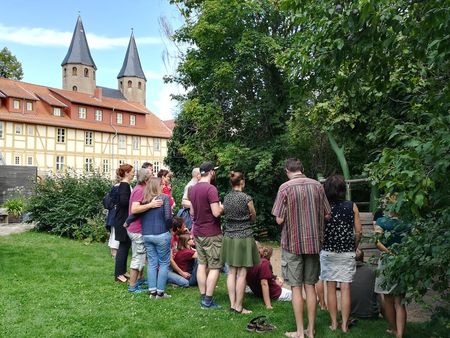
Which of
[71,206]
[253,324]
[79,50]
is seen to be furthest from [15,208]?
[79,50]

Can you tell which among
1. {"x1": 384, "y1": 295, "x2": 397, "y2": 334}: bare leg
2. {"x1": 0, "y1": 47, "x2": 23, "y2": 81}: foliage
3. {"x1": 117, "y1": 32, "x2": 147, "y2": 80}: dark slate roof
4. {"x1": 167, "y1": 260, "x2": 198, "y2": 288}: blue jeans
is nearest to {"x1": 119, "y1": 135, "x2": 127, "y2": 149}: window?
{"x1": 0, "y1": 47, "x2": 23, "y2": 81}: foliage

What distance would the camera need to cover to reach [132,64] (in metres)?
79.8

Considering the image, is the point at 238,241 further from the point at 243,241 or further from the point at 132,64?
the point at 132,64

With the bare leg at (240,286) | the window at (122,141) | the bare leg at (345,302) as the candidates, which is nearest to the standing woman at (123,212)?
the bare leg at (240,286)

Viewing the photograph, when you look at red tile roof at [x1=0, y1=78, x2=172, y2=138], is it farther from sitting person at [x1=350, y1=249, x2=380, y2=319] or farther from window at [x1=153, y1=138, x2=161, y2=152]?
sitting person at [x1=350, y1=249, x2=380, y2=319]

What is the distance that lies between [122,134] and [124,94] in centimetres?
3199

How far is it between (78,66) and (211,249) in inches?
2679

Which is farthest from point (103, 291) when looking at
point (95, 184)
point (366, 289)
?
point (95, 184)

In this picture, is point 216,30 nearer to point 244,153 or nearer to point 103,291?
point 244,153

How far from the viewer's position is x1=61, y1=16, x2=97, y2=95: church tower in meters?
68.3

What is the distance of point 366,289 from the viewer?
514 centimetres

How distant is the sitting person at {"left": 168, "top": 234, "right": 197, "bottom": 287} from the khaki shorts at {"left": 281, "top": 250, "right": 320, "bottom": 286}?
2.52 metres

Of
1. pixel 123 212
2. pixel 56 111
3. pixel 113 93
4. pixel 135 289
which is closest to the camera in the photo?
pixel 135 289

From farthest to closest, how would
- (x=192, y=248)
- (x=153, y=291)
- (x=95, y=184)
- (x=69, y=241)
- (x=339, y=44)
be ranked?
(x=95, y=184)
(x=69, y=241)
(x=192, y=248)
(x=153, y=291)
(x=339, y=44)
